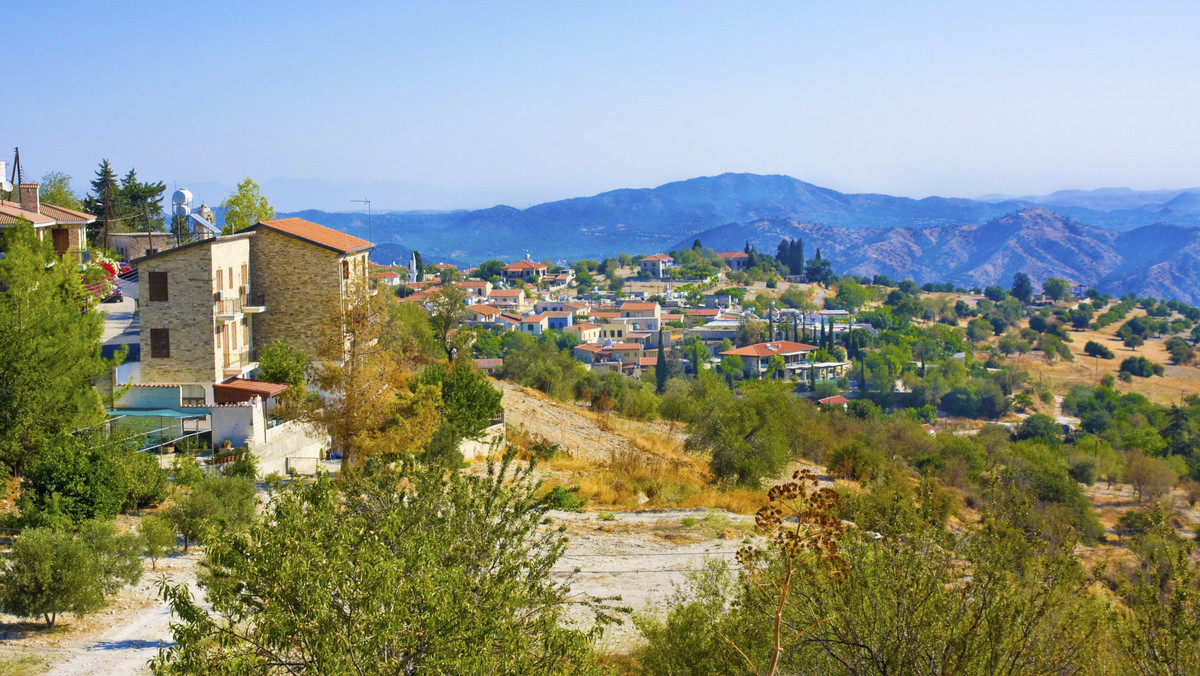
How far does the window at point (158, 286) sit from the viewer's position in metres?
22.6

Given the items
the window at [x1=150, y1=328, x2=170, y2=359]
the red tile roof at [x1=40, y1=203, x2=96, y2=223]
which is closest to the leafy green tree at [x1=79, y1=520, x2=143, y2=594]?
the window at [x1=150, y1=328, x2=170, y2=359]

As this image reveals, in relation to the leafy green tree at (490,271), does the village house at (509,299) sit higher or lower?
lower

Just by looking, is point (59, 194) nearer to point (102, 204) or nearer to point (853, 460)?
point (102, 204)

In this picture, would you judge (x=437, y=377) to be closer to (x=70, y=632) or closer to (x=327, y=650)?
(x=70, y=632)

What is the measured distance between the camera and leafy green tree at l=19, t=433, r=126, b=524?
1326 cm

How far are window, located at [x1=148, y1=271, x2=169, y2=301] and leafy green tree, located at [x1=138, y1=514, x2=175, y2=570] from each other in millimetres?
10957

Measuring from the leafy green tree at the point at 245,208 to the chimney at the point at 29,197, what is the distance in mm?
5266

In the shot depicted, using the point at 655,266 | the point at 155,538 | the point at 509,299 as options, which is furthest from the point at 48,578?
the point at 655,266

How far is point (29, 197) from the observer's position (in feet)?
89.7

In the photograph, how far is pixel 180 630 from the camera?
519cm

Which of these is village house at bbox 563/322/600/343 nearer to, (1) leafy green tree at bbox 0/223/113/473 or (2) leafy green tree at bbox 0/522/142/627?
(1) leafy green tree at bbox 0/223/113/473

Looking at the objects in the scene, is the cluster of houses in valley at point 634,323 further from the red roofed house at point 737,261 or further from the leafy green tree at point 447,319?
the leafy green tree at point 447,319

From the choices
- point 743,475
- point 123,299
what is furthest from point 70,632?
point 123,299

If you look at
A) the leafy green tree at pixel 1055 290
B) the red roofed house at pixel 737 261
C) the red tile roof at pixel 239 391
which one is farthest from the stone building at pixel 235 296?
the leafy green tree at pixel 1055 290
